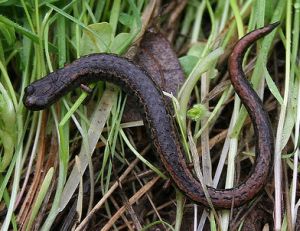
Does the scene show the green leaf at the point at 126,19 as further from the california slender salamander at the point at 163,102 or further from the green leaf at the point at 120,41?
the california slender salamander at the point at 163,102

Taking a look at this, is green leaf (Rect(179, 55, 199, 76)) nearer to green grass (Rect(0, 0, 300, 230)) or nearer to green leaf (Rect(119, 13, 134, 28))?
Answer: green grass (Rect(0, 0, 300, 230))

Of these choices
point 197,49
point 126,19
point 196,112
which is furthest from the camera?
point 197,49

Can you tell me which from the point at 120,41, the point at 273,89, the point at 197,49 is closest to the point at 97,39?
the point at 120,41

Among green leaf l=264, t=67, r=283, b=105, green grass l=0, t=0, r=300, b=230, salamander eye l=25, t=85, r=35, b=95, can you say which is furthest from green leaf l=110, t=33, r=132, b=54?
green leaf l=264, t=67, r=283, b=105

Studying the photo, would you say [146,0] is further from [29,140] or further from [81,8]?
[29,140]

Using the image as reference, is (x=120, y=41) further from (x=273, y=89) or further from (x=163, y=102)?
(x=273, y=89)

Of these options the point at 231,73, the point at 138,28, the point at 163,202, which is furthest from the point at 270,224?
the point at 138,28

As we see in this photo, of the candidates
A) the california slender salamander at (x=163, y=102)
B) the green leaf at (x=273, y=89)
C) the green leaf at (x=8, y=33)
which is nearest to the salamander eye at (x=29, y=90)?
the california slender salamander at (x=163, y=102)
